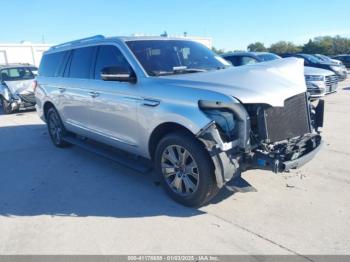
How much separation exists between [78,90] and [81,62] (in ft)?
1.69

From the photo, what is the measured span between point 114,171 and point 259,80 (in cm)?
291

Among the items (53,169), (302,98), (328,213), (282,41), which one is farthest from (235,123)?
(282,41)

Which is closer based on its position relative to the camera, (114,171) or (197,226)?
(197,226)

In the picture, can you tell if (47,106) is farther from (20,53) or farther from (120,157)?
(20,53)

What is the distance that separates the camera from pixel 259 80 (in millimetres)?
3676

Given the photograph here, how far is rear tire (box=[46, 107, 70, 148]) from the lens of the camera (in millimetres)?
6891

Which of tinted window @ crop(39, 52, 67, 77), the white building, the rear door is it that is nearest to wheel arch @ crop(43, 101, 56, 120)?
tinted window @ crop(39, 52, 67, 77)

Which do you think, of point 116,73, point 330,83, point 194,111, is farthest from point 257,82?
point 330,83

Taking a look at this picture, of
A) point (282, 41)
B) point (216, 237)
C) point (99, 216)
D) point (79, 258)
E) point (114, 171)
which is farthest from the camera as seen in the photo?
point (282, 41)

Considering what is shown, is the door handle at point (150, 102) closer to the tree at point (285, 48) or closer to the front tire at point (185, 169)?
the front tire at point (185, 169)

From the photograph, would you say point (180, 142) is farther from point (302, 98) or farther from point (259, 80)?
point (302, 98)

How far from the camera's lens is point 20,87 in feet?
41.4

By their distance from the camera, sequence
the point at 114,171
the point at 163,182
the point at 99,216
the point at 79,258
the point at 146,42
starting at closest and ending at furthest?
1. the point at 79,258
2. the point at 99,216
3. the point at 163,182
4. the point at 146,42
5. the point at 114,171

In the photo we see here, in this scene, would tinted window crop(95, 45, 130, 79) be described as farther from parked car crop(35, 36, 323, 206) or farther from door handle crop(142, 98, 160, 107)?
door handle crop(142, 98, 160, 107)
